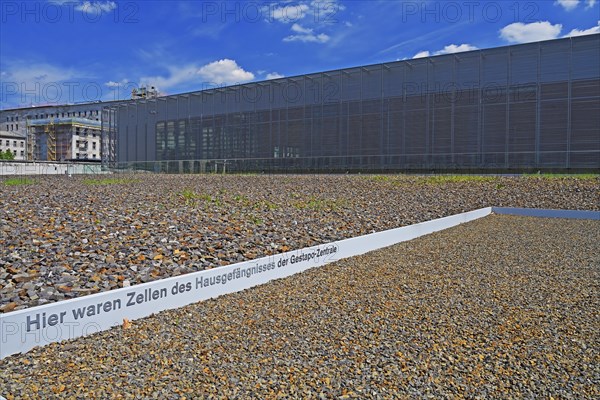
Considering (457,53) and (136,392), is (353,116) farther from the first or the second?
(136,392)

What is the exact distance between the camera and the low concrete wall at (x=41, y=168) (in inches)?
1638

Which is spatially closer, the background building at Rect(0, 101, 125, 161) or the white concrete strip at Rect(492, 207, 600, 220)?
the white concrete strip at Rect(492, 207, 600, 220)

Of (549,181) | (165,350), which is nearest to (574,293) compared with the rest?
(165,350)

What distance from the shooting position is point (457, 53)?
3684 cm

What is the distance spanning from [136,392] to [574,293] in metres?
5.15

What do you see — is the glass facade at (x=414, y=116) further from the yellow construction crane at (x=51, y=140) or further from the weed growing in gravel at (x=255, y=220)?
the yellow construction crane at (x=51, y=140)

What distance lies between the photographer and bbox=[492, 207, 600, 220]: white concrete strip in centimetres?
1286

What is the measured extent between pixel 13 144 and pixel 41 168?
8235cm

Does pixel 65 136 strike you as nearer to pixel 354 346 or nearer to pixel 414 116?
pixel 414 116

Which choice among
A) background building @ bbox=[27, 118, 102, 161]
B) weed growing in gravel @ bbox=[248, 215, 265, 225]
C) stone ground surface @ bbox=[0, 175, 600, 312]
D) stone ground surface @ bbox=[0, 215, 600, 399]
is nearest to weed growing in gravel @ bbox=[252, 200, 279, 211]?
stone ground surface @ bbox=[0, 175, 600, 312]

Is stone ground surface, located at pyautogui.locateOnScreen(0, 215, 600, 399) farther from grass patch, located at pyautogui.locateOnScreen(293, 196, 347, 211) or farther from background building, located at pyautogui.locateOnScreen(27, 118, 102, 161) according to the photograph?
background building, located at pyautogui.locateOnScreen(27, 118, 102, 161)

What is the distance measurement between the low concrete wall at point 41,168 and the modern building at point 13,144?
7424 cm

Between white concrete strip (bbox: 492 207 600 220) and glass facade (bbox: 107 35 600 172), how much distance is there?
21489 millimetres

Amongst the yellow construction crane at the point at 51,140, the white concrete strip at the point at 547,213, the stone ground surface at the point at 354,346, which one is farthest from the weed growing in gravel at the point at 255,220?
the yellow construction crane at the point at 51,140
